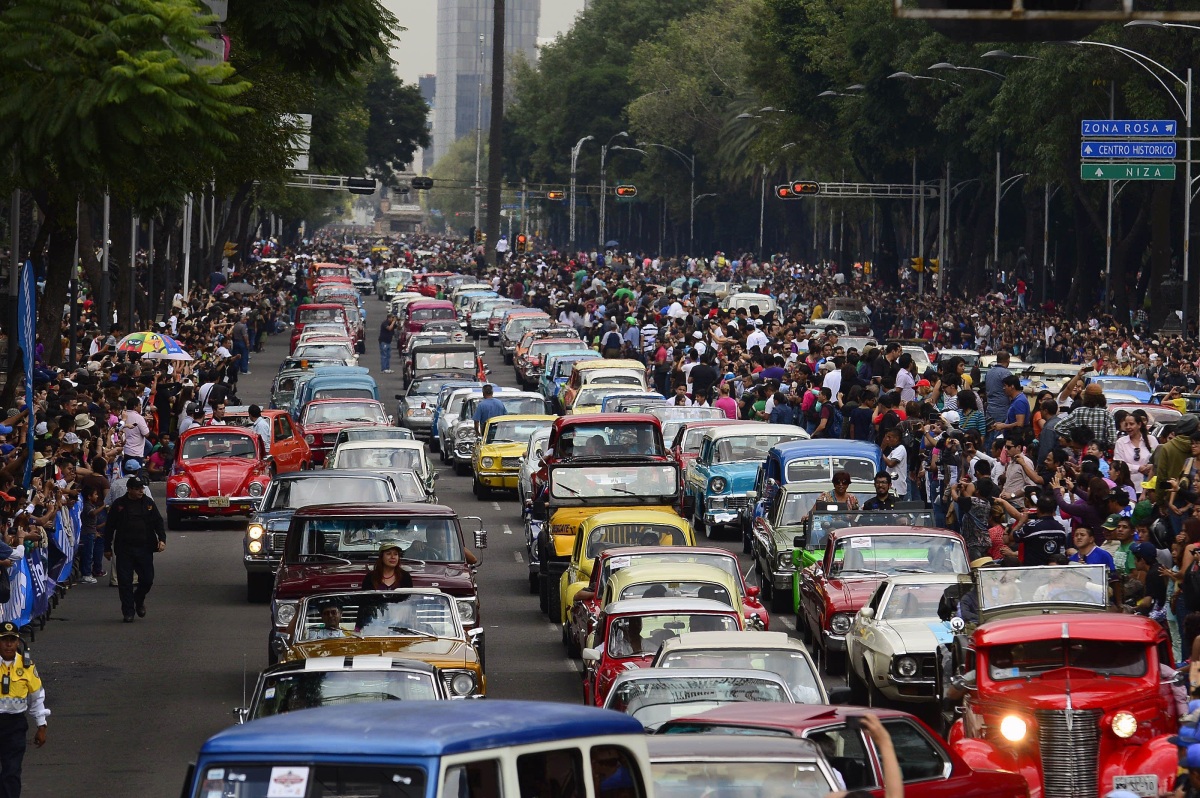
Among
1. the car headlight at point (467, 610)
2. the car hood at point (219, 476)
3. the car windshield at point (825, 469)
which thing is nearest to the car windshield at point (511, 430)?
the car hood at point (219, 476)

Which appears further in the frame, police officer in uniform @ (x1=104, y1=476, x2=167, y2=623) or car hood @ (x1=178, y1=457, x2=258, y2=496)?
car hood @ (x1=178, y1=457, x2=258, y2=496)

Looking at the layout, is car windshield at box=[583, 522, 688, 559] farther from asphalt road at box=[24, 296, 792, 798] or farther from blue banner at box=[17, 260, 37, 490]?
blue banner at box=[17, 260, 37, 490]

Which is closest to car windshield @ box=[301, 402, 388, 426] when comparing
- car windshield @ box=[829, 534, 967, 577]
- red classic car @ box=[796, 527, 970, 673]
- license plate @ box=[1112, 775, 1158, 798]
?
red classic car @ box=[796, 527, 970, 673]

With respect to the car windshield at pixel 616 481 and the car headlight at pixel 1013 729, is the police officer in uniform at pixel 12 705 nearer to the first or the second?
the car headlight at pixel 1013 729

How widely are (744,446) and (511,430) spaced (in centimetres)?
615

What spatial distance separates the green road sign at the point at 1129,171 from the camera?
41156 mm

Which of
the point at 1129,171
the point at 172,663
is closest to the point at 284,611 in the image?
the point at 172,663

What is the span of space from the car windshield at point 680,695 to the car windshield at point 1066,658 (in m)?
1.47

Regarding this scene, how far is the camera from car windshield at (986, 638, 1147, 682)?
1351cm

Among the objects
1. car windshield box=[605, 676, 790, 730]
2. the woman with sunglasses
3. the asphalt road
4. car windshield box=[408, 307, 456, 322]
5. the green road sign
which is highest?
the green road sign

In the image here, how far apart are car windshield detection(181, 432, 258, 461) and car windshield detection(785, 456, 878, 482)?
359 inches

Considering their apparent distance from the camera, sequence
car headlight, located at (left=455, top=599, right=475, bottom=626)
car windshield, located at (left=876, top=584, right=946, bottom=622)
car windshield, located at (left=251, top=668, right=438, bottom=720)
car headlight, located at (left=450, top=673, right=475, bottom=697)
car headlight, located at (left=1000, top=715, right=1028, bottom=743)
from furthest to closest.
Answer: car headlight, located at (left=455, top=599, right=475, bottom=626) → car windshield, located at (left=876, top=584, right=946, bottom=622) → car headlight, located at (left=450, top=673, right=475, bottom=697) → car headlight, located at (left=1000, top=715, right=1028, bottom=743) → car windshield, located at (left=251, top=668, right=438, bottom=720)

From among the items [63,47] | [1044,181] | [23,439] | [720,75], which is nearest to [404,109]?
[720,75]

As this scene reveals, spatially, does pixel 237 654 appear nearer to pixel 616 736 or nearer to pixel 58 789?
pixel 58 789
